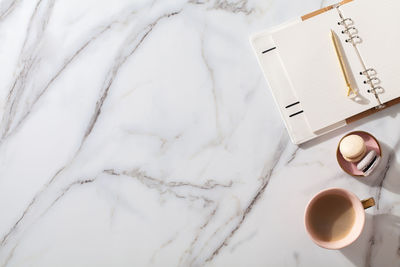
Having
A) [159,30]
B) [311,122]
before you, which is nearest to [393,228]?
[311,122]

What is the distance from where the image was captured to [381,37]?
83 cm

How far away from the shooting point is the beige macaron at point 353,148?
30.9 inches

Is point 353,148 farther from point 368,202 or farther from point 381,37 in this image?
point 381,37

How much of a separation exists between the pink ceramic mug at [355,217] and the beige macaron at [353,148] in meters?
0.06

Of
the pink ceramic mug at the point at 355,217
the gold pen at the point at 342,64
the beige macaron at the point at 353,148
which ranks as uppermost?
the gold pen at the point at 342,64

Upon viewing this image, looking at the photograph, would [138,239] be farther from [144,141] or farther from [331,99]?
[331,99]

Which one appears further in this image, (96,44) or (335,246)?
(96,44)

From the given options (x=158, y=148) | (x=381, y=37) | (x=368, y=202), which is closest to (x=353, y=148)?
(x=368, y=202)

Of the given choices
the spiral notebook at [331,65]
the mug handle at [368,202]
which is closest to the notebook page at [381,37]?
the spiral notebook at [331,65]

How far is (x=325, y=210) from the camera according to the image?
82 centimetres

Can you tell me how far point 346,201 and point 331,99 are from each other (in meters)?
0.19

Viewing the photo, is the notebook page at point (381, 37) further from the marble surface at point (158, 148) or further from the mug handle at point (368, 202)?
the mug handle at point (368, 202)

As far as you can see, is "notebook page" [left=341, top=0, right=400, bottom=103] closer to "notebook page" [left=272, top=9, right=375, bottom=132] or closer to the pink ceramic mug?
"notebook page" [left=272, top=9, right=375, bottom=132]

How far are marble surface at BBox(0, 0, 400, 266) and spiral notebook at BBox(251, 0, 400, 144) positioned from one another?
0.03 m
